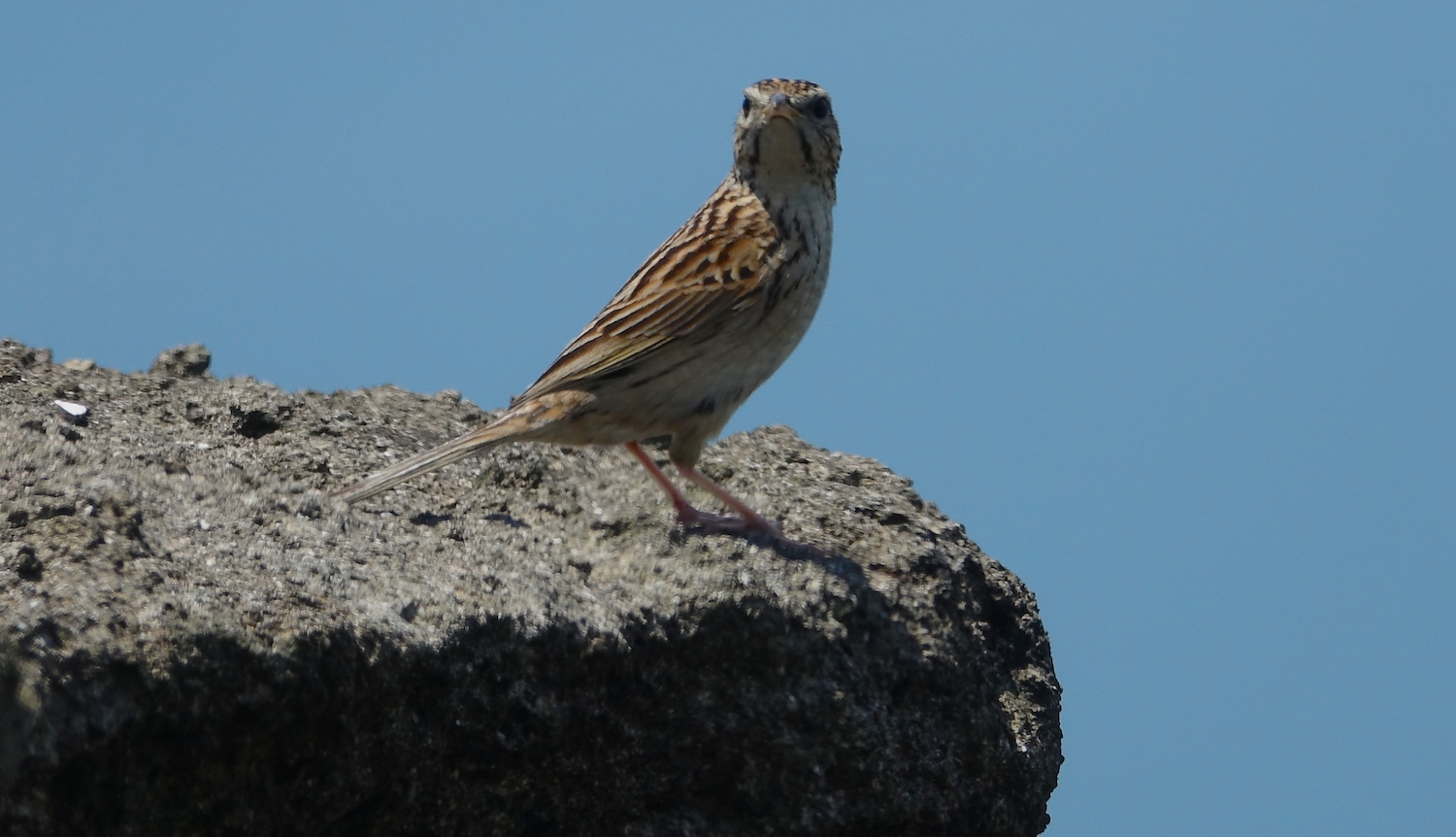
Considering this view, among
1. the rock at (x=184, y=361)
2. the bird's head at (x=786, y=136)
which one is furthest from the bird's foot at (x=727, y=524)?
the rock at (x=184, y=361)

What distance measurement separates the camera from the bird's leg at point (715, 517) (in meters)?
6.11

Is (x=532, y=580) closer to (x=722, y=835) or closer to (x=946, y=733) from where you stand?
(x=722, y=835)

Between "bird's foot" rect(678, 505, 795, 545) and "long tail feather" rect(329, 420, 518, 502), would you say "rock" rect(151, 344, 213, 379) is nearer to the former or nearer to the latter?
"long tail feather" rect(329, 420, 518, 502)

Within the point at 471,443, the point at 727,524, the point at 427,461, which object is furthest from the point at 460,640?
the point at 727,524

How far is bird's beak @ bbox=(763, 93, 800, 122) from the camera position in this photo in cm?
706

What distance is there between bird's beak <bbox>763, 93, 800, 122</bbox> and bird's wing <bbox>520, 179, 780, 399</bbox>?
1.41 ft

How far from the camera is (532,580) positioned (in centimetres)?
549

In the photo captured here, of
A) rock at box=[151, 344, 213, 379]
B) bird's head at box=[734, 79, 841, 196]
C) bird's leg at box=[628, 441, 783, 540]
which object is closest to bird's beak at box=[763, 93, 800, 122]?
bird's head at box=[734, 79, 841, 196]

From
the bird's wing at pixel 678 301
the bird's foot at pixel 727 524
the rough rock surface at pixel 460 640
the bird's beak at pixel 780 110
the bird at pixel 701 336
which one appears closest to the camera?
the rough rock surface at pixel 460 640

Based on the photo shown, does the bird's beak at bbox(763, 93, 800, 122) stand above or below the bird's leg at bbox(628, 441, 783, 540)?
above

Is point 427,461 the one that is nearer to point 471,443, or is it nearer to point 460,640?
point 471,443

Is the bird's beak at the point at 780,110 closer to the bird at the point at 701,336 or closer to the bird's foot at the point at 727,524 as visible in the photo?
the bird at the point at 701,336

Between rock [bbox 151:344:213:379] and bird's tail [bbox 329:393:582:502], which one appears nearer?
bird's tail [bbox 329:393:582:502]

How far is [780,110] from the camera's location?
706 centimetres
